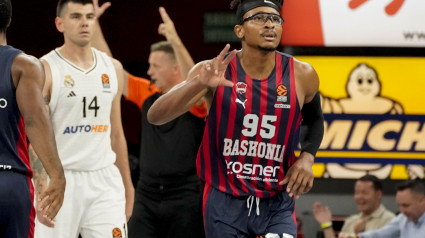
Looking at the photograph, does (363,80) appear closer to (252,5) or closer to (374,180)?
(374,180)

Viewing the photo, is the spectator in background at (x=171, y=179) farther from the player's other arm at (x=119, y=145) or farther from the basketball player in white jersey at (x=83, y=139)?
Answer: the basketball player in white jersey at (x=83, y=139)

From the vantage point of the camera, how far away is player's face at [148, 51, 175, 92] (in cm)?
691

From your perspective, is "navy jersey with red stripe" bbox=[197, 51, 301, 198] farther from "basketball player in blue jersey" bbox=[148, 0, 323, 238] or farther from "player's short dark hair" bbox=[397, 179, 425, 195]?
"player's short dark hair" bbox=[397, 179, 425, 195]

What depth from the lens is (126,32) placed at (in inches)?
432

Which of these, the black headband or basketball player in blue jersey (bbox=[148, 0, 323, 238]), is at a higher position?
the black headband

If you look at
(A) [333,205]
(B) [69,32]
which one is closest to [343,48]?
(A) [333,205]

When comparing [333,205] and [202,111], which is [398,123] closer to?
[333,205]

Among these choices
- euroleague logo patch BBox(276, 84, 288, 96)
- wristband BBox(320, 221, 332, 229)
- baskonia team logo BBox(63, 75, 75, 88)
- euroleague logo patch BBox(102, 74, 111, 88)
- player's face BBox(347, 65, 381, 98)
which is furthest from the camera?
player's face BBox(347, 65, 381, 98)

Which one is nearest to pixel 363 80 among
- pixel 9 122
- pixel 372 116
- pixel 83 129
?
pixel 372 116

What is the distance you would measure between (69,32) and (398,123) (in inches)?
151

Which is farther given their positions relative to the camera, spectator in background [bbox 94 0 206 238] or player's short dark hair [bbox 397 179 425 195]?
player's short dark hair [bbox 397 179 425 195]

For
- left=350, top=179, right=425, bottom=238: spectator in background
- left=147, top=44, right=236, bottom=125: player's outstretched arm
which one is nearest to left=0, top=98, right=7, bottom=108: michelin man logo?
left=147, top=44, right=236, bottom=125: player's outstretched arm

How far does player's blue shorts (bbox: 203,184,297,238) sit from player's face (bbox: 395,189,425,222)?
A: 2.94m

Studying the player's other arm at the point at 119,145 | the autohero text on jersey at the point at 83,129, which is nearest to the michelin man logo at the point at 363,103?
the player's other arm at the point at 119,145
